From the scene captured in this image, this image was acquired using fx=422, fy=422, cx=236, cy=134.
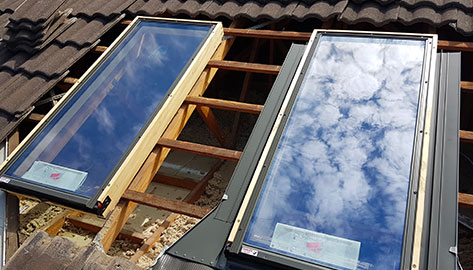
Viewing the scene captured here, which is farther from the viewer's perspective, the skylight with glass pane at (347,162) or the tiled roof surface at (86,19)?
the tiled roof surface at (86,19)

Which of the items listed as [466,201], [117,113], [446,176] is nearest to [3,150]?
[117,113]

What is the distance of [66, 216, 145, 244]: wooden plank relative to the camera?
367cm

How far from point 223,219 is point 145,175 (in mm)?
807

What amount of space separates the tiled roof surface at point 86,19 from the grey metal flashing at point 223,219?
1395mm

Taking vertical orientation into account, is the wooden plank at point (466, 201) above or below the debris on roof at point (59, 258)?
above

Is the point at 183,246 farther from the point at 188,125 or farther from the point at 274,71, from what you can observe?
the point at 188,125

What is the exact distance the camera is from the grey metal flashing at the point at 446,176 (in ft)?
6.20

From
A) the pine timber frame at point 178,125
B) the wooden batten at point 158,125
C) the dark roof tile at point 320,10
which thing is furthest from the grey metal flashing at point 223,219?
the dark roof tile at point 320,10

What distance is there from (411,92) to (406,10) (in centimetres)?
118

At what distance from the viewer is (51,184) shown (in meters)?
2.51

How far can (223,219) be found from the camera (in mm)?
2221

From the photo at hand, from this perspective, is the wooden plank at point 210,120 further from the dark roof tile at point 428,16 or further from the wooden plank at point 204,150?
the dark roof tile at point 428,16

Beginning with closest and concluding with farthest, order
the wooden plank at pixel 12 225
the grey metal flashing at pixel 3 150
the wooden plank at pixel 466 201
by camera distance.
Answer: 1. the wooden plank at pixel 466 201
2. the wooden plank at pixel 12 225
3. the grey metal flashing at pixel 3 150

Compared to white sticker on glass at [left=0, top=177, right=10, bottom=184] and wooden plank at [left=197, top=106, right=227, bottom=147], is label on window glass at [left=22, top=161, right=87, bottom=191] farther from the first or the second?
wooden plank at [left=197, top=106, right=227, bottom=147]
